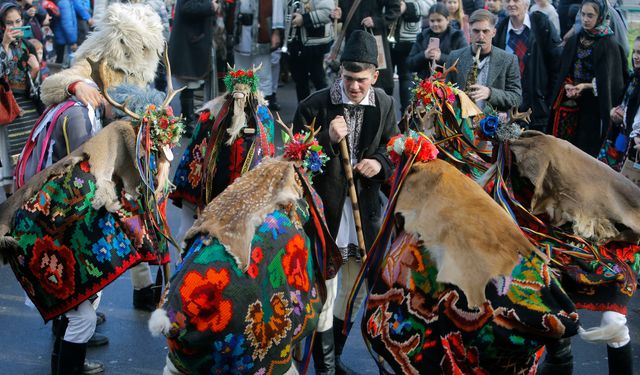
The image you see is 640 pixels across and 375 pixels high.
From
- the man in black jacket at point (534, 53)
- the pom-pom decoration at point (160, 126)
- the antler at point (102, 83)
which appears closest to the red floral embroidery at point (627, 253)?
the pom-pom decoration at point (160, 126)

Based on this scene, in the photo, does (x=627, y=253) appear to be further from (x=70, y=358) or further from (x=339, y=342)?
(x=70, y=358)

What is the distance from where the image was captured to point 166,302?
3.78 metres

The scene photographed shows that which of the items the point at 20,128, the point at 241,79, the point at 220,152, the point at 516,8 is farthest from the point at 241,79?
the point at 516,8

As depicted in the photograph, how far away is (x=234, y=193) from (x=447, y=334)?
3.83 feet

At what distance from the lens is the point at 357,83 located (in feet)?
17.3

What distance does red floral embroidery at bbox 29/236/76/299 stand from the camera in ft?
15.7

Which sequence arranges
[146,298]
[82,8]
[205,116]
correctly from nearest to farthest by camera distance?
[205,116] < [146,298] < [82,8]

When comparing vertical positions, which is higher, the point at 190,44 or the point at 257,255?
the point at 257,255

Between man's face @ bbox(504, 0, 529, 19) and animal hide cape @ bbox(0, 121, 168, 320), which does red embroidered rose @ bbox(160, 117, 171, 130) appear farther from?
man's face @ bbox(504, 0, 529, 19)

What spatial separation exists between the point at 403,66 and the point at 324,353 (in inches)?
254

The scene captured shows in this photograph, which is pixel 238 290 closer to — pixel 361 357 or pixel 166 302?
pixel 166 302

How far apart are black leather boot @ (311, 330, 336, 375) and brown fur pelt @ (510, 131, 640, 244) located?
143cm

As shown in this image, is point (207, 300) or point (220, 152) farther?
point (220, 152)

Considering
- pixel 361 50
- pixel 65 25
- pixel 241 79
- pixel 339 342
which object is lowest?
pixel 65 25
